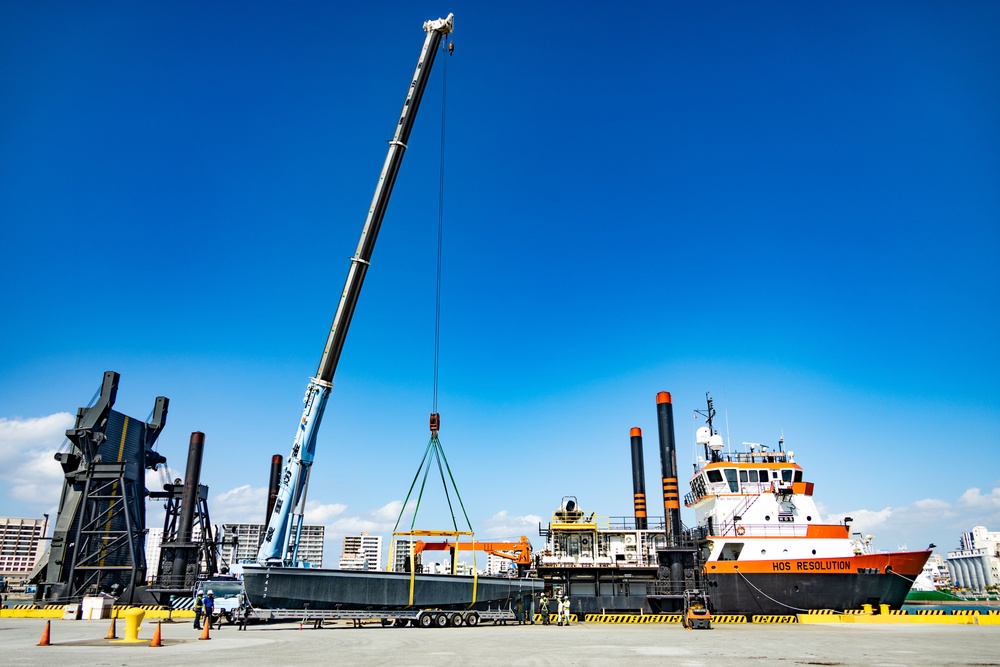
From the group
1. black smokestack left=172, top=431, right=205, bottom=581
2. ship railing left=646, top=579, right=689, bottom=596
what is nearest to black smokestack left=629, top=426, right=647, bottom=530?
ship railing left=646, top=579, right=689, bottom=596

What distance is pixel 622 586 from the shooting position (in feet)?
108

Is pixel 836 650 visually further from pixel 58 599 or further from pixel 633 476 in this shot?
pixel 58 599

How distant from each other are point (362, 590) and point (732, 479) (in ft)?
71.2

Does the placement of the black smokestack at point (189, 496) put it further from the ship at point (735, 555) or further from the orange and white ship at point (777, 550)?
the orange and white ship at point (777, 550)

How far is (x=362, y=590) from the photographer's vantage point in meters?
22.5

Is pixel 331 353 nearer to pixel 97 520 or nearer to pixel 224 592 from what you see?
pixel 224 592

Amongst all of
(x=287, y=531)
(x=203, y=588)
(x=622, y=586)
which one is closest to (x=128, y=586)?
(x=203, y=588)

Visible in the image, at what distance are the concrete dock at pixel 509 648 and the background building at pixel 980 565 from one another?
174335 millimetres

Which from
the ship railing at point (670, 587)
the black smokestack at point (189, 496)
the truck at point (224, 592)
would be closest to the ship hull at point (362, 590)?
the truck at point (224, 592)

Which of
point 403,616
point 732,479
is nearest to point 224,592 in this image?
point 403,616

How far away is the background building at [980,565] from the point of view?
496ft

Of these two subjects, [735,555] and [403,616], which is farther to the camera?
[735,555]

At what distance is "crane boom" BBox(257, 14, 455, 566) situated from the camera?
923 inches

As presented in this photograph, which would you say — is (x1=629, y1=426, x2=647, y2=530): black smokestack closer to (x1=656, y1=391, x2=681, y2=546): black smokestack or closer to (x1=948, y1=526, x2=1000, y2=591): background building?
(x1=656, y1=391, x2=681, y2=546): black smokestack
